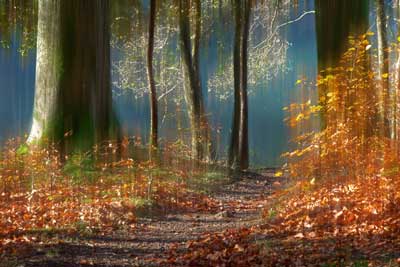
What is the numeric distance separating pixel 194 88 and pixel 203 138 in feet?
8.41

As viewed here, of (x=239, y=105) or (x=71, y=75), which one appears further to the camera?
(x=239, y=105)

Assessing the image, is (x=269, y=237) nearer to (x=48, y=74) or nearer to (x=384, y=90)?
(x=384, y=90)

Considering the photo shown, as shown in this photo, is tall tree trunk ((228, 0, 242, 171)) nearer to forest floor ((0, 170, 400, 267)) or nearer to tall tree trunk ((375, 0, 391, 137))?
tall tree trunk ((375, 0, 391, 137))

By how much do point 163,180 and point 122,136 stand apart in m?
1.51

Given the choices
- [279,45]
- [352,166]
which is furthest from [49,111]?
[352,166]

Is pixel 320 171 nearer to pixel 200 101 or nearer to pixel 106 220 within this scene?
pixel 106 220

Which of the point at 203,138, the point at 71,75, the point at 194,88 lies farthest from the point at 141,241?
the point at 194,88

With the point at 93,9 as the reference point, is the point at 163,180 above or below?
below

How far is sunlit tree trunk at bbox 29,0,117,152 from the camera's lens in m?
11.9

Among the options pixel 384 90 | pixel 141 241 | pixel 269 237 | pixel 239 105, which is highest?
pixel 239 105

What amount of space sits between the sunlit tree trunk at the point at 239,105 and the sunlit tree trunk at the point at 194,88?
0.89 m

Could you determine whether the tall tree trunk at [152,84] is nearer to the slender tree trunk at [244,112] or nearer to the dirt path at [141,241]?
the slender tree trunk at [244,112]

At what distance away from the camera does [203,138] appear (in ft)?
52.2

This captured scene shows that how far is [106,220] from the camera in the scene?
9078 millimetres
